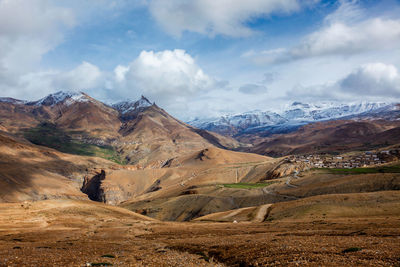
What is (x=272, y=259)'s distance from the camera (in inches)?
866

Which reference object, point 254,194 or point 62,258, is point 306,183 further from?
point 62,258

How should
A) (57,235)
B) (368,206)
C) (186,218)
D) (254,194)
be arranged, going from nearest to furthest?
(57,235)
(368,206)
(186,218)
(254,194)

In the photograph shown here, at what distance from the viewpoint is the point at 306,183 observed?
129 metres

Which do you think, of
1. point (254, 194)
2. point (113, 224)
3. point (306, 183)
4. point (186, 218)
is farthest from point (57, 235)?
point (306, 183)

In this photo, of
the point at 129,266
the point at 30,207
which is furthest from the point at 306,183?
the point at 129,266

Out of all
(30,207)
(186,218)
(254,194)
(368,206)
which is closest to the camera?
(368,206)

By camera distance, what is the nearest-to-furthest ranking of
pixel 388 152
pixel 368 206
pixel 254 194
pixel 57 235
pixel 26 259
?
pixel 26 259 → pixel 57 235 → pixel 368 206 → pixel 254 194 → pixel 388 152

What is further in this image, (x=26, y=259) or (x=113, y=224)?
(x=113, y=224)

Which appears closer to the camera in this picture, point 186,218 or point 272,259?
point 272,259

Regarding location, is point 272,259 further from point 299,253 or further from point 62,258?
point 62,258

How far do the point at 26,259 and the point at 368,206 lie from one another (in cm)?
6595

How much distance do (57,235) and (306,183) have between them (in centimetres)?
10910

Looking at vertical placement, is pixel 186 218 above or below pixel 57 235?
below

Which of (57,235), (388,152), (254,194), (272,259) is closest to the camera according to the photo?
(272,259)
